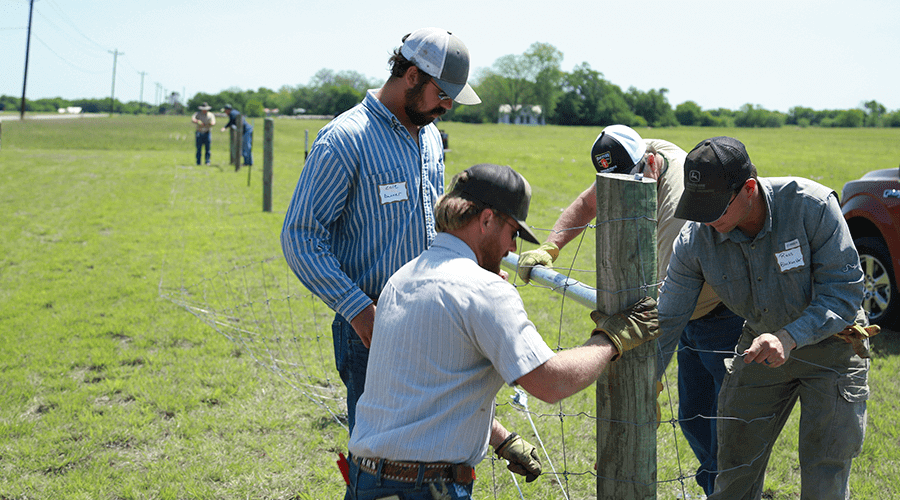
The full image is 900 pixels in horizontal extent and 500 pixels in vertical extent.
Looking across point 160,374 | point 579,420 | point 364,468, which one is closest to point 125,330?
point 160,374

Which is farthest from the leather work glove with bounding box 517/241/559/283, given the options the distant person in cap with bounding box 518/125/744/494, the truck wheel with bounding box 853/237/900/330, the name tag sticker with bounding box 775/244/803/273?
the truck wheel with bounding box 853/237/900/330

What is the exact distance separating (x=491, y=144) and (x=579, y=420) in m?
31.7

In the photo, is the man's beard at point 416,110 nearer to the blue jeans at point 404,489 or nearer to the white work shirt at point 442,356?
the white work shirt at point 442,356

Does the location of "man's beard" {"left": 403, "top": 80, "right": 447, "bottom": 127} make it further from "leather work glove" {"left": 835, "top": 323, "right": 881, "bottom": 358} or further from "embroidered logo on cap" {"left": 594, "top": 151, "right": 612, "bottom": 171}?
"leather work glove" {"left": 835, "top": 323, "right": 881, "bottom": 358}

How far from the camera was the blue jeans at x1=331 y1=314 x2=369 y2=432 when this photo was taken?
2719mm

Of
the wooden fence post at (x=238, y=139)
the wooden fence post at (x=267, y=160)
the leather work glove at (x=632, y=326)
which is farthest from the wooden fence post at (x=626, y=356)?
the wooden fence post at (x=238, y=139)

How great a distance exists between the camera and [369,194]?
2.73 metres

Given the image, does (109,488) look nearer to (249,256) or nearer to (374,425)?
(374,425)

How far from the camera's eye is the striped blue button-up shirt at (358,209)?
2.62 meters

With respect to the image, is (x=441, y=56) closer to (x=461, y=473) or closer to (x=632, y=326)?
(x=632, y=326)

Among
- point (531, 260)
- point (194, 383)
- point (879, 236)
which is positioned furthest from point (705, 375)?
point (879, 236)

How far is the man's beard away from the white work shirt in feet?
3.04

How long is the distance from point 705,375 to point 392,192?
1965 mm

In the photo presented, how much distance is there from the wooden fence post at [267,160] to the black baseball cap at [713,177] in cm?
1079
